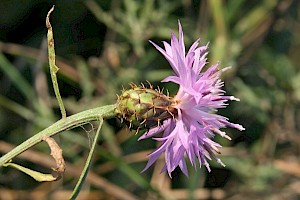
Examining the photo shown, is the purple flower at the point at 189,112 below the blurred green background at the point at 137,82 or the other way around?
below

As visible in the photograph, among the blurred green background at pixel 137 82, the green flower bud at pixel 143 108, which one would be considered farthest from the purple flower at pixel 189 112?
the blurred green background at pixel 137 82

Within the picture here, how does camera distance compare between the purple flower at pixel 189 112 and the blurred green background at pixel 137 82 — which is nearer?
the purple flower at pixel 189 112

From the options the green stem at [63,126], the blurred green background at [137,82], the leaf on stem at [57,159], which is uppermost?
the blurred green background at [137,82]

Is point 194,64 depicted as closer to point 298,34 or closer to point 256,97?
point 256,97

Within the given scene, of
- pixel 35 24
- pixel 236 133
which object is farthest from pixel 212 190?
pixel 35 24

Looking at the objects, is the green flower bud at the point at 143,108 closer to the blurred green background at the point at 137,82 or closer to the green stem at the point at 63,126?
the green stem at the point at 63,126

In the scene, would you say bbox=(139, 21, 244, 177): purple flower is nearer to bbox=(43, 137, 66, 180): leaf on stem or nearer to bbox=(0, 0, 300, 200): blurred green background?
bbox=(43, 137, 66, 180): leaf on stem
